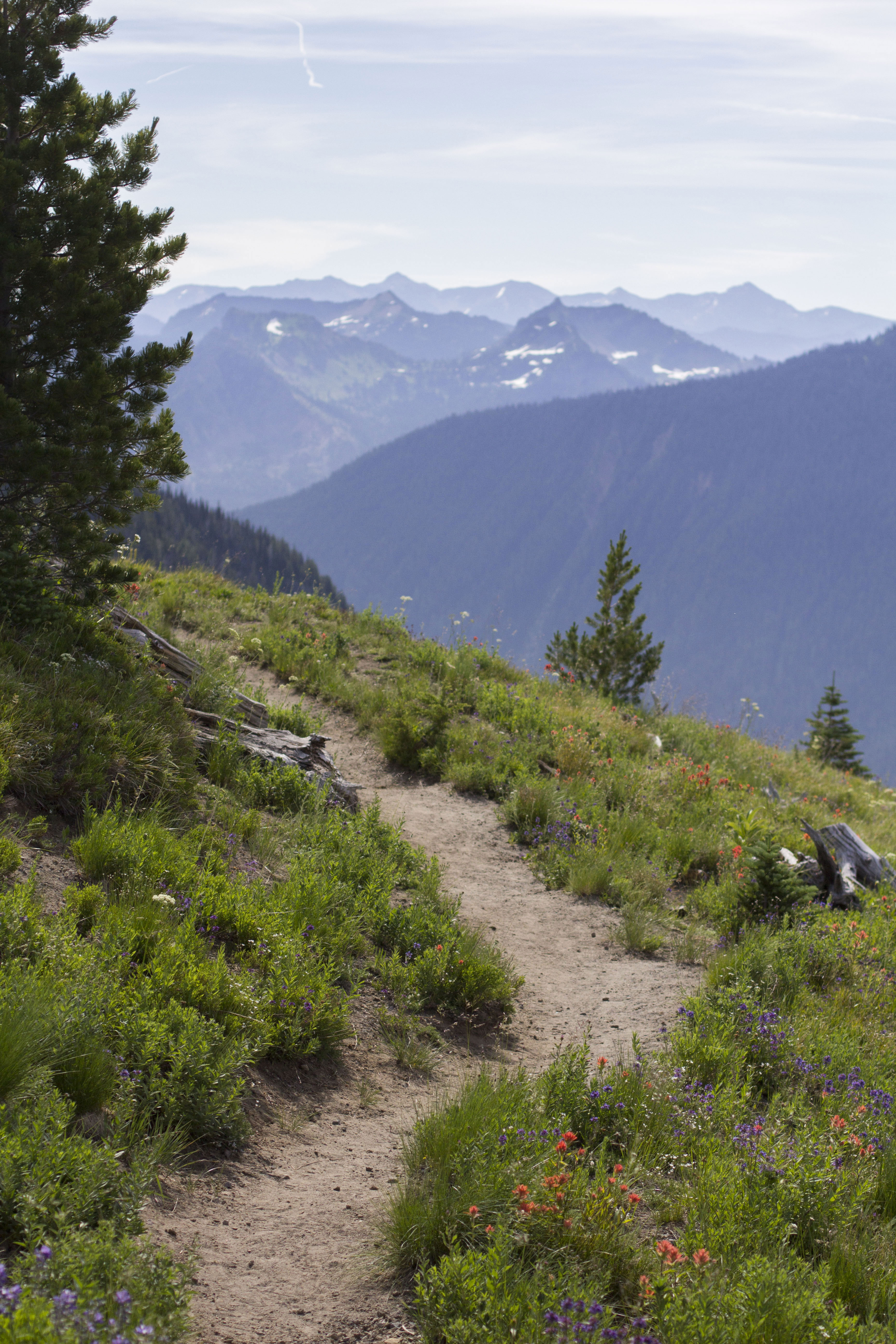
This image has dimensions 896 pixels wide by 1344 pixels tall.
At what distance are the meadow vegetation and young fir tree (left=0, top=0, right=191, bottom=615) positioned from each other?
0.96 m

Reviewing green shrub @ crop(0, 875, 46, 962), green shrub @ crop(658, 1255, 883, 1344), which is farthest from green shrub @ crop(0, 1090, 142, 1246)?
green shrub @ crop(658, 1255, 883, 1344)

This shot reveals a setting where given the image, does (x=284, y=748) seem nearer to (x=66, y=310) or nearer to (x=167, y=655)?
(x=167, y=655)

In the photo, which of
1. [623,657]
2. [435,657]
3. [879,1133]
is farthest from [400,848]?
[623,657]

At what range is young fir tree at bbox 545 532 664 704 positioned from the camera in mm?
19281

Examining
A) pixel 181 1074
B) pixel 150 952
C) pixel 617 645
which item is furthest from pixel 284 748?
pixel 617 645

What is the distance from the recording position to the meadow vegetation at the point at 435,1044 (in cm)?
280

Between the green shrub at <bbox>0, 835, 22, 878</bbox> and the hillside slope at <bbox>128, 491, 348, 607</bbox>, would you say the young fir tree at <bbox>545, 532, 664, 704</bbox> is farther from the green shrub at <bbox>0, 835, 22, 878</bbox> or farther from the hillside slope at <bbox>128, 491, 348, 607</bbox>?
the hillside slope at <bbox>128, 491, 348, 607</bbox>

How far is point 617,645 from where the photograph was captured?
19.4m

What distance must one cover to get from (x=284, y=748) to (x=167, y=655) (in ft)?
4.99

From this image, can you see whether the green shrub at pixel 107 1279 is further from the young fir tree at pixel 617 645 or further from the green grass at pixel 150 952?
the young fir tree at pixel 617 645

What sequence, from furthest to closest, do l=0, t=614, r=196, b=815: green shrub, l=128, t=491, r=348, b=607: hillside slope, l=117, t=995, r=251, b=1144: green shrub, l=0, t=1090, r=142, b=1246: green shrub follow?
l=128, t=491, r=348, b=607: hillside slope
l=0, t=614, r=196, b=815: green shrub
l=117, t=995, r=251, b=1144: green shrub
l=0, t=1090, r=142, b=1246: green shrub

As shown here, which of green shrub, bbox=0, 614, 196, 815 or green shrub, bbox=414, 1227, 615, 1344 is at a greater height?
green shrub, bbox=0, 614, 196, 815

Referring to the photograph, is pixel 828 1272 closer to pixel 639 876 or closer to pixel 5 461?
pixel 639 876

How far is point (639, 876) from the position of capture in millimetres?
8102
